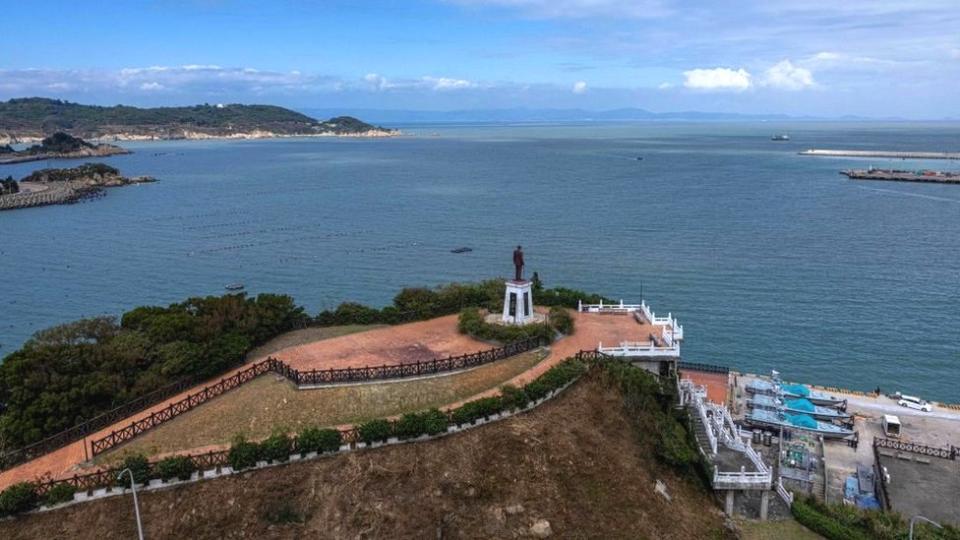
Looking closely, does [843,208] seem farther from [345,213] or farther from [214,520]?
[214,520]

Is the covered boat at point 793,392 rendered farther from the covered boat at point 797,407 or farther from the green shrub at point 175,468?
the green shrub at point 175,468

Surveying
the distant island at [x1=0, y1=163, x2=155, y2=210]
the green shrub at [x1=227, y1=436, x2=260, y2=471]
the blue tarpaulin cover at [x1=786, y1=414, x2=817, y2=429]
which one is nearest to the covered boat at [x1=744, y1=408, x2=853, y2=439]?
the blue tarpaulin cover at [x1=786, y1=414, x2=817, y2=429]

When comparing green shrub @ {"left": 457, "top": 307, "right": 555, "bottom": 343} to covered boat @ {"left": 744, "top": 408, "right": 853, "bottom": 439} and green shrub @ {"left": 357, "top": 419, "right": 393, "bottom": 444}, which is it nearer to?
green shrub @ {"left": 357, "top": 419, "right": 393, "bottom": 444}

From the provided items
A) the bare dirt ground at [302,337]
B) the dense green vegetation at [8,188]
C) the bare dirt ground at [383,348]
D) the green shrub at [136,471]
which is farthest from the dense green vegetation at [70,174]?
the green shrub at [136,471]

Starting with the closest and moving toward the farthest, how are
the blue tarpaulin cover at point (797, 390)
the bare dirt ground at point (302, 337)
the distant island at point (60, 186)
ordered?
1. the bare dirt ground at point (302, 337)
2. the blue tarpaulin cover at point (797, 390)
3. the distant island at point (60, 186)

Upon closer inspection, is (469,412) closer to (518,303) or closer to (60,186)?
(518,303)

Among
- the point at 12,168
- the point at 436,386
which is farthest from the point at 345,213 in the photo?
the point at 12,168

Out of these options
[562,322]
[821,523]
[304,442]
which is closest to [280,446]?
[304,442]
